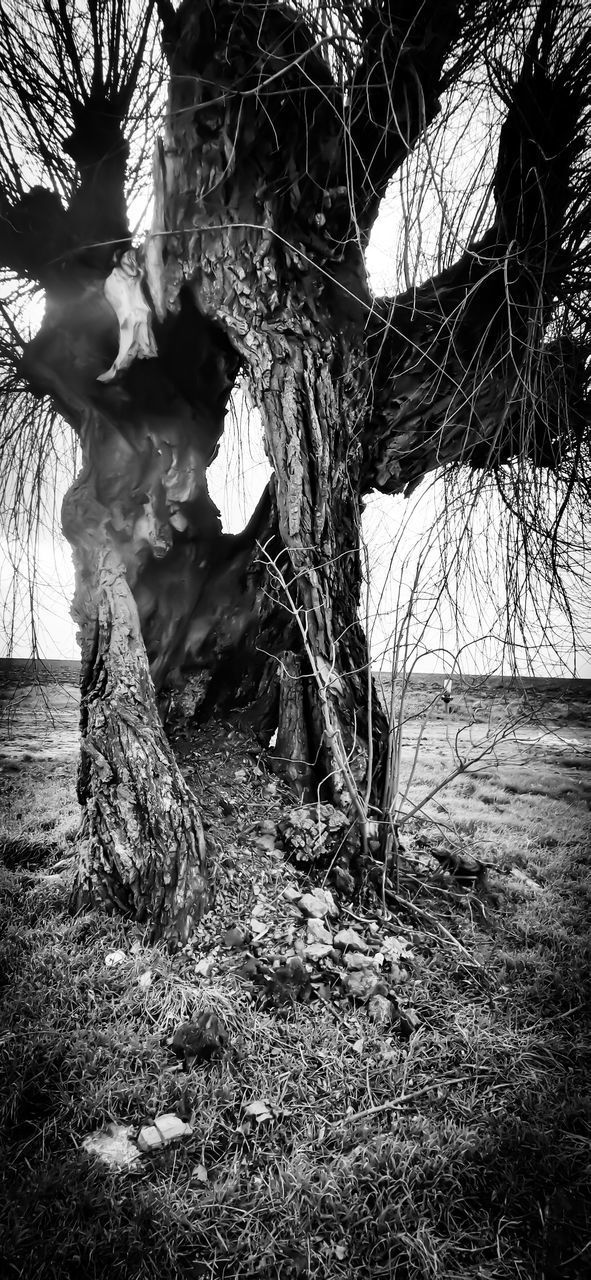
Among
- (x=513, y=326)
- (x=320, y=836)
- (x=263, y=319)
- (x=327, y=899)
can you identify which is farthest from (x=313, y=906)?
(x=513, y=326)

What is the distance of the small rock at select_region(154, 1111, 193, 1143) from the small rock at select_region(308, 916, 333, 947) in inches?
27.7

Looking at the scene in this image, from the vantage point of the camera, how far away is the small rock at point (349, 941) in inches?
77.7

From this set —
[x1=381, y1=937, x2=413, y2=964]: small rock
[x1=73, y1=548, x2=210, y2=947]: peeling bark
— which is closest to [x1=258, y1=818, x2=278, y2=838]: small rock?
[x1=73, y1=548, x2=210, y2=947]: peeling bark

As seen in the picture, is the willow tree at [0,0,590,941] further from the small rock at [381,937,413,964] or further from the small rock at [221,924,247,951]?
the small rock at [381,937,413,964]

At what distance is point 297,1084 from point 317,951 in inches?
17.0

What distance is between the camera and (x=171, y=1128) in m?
1.34

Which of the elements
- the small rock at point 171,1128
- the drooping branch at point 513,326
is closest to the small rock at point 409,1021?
the small rock at point 171,1128

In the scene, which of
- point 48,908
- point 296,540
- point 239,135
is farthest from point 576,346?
point 48,908

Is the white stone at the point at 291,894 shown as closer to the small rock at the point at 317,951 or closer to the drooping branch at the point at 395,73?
the small rock at the point at 317,951

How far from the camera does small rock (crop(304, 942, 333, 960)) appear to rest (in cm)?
188

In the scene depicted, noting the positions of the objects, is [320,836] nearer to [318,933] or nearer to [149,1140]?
[318,933]

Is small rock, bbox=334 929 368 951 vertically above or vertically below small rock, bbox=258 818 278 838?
below

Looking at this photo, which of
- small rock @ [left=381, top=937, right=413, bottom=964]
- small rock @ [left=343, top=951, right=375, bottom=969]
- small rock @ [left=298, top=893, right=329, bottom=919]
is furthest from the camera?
small rock @ [left=298, top=893, right=329, bottom=919]

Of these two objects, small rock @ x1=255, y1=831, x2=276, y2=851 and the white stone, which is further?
small rock @ x1=255, y1=831, x2=276, y2=851
